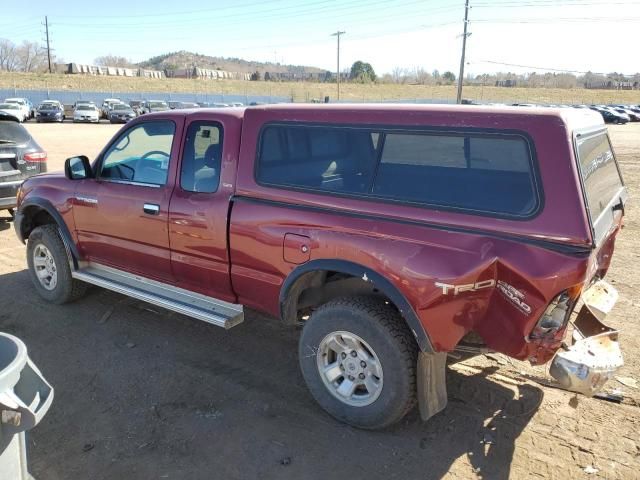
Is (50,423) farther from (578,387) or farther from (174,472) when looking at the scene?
(578,387)

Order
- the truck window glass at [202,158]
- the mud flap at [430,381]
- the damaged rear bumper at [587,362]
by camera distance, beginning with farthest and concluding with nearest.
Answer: the truck window glass at [202,158]
the mud flap at [430,381]
the damaged rear bumper at [587,362]

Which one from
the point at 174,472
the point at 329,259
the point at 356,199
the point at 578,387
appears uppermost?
the point at 356,199

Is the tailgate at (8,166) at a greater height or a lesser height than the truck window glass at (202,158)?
lesser

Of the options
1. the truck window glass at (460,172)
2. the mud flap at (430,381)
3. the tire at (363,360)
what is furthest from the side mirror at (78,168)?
the mud flap at (430,381)

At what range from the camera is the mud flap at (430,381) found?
3031mm

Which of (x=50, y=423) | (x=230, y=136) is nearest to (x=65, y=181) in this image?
(x=230, y=136)

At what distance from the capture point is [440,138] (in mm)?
2969

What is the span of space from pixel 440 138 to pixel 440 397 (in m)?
1.52

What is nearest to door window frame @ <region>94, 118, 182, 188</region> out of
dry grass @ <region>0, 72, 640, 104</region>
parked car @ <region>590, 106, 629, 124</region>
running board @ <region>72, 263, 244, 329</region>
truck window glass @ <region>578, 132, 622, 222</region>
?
running board @ <region>72, 263, 244, 329</region>

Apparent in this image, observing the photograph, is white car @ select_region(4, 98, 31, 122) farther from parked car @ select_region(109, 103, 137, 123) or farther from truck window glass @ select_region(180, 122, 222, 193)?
truck window glass @ select_region(180, 122, 222, 193)

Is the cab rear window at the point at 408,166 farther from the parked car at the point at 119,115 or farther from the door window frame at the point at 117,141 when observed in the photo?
the parked car at the point at 119,115

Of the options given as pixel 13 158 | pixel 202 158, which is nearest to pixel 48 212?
pixel 202 158

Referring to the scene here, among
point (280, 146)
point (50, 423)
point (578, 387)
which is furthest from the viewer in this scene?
point (280, 146)

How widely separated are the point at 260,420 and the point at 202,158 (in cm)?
197
